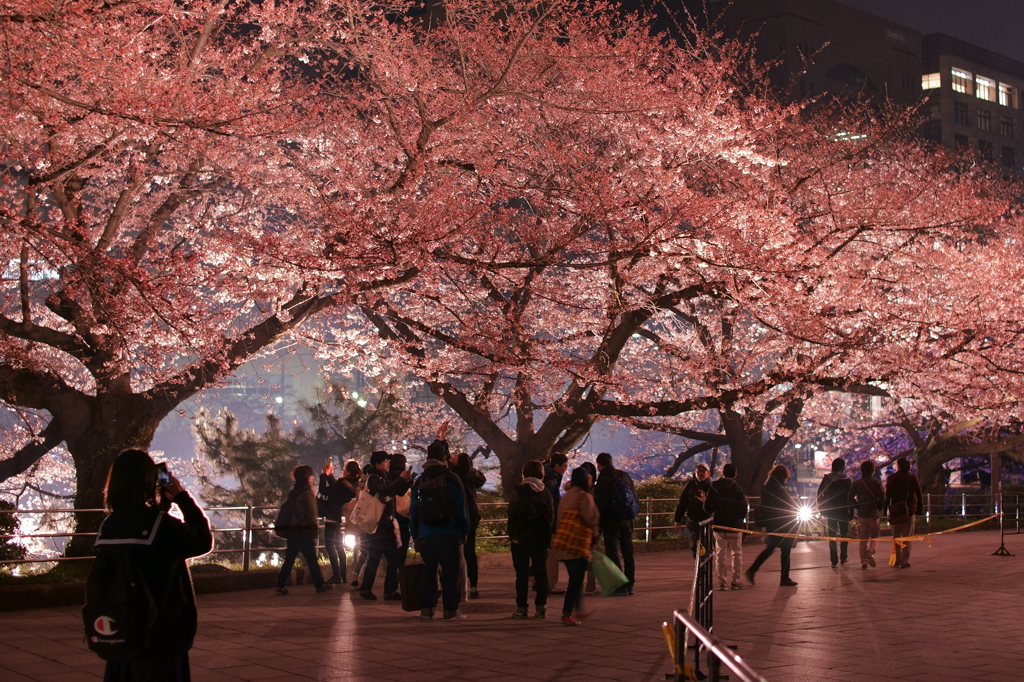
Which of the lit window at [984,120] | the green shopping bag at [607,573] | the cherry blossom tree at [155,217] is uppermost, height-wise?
the lit window at [984,120]

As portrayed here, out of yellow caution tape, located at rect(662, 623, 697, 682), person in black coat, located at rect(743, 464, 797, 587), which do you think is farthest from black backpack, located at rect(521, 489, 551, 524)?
person in black coat, located at rect(743, 464, 797, 587)

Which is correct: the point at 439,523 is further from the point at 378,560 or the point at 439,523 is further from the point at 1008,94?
the point at 1008,94

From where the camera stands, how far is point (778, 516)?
1271cm

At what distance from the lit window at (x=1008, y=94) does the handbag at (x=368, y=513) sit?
78.5 metres

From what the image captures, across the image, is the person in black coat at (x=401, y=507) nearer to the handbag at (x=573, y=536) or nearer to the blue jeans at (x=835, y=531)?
the handbag at (x=573, y=536)

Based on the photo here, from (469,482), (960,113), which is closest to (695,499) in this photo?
(469,482)

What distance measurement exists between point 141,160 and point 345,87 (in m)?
8.34

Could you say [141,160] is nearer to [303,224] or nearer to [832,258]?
[303,224]

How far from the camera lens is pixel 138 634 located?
3930mm

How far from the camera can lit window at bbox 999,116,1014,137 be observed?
74.2 meters

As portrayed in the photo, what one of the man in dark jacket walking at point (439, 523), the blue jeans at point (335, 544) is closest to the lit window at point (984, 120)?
the blue jeans at point (335, 544)

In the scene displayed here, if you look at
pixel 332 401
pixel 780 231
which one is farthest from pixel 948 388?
pixel 332 401

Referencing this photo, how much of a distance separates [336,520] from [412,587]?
297 centimetres

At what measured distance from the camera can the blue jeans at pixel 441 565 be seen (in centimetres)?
925
